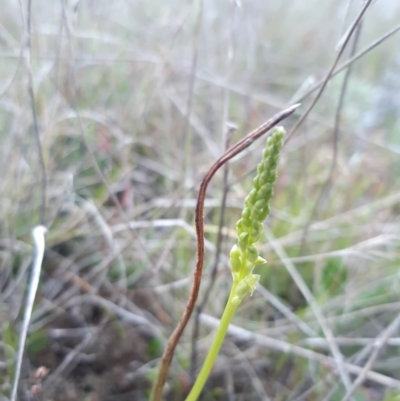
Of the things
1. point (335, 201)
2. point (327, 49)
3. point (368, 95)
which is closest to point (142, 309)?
point (335, 201)

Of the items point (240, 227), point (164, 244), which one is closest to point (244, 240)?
point (240, 227)

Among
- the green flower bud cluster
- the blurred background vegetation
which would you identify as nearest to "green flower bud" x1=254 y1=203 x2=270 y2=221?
the green flower bud cluster

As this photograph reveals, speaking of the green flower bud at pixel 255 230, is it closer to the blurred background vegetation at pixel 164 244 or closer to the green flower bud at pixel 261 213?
the green flower bud at pixel 261 213

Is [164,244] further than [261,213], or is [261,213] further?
[164,244]

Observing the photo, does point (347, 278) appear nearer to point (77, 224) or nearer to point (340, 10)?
point (77, 224)

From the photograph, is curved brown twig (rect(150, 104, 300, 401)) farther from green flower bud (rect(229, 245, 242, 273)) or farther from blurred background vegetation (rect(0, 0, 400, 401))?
blurred background vegetation (rect(0, 0, 400, 401))

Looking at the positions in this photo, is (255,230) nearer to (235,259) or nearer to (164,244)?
(235,259)
